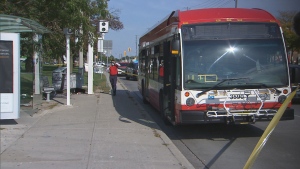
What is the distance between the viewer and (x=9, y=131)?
29.3ft

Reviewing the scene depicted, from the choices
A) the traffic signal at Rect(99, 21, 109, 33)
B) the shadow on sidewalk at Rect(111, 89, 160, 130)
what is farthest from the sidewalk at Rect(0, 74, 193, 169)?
the traffic signal at Rect(99, 21, 109, 33)

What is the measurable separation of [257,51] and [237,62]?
524mm

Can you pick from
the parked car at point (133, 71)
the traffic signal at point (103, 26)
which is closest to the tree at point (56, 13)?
the traffic signal at point (103, 26)

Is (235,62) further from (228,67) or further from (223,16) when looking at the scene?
(223,16)

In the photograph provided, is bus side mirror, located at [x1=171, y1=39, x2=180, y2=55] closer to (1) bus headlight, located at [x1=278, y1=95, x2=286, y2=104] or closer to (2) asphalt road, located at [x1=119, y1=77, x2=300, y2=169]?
(2) asphalt road, located at [x1=119, y1=77, x2=300, y2=169]

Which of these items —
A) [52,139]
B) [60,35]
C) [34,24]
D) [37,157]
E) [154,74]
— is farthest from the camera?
[60,35]

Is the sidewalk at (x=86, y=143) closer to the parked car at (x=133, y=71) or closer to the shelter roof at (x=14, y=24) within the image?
the shelter roof at (x=14, y=24)

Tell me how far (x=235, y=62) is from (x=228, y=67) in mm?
202

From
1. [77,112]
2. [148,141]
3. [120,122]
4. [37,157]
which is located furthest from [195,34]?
[77,112]

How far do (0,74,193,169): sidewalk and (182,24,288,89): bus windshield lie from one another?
1.66 meters

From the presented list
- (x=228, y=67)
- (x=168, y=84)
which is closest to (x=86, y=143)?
(x=168, y=84)

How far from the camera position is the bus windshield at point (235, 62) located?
28.1ft

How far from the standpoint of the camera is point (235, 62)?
8680mm

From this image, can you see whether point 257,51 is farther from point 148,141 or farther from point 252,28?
point 148,141
